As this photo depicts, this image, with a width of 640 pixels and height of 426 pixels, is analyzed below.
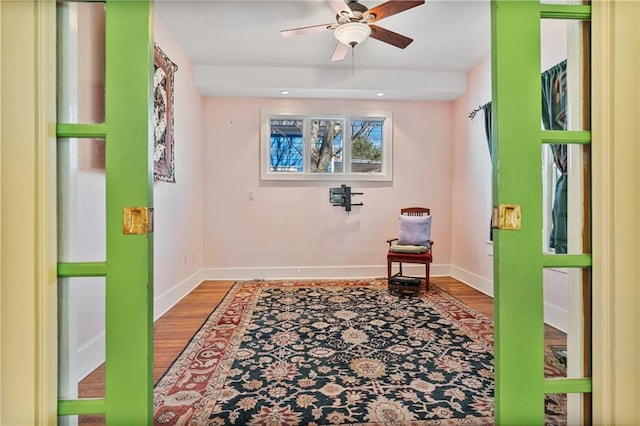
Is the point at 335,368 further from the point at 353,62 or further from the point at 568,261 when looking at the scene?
the point at 353,62

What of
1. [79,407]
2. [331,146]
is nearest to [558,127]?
[79,407]

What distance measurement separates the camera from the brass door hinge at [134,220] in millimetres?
716

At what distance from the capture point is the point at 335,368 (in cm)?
178

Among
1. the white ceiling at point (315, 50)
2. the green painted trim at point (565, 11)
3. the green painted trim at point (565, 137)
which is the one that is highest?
the white ceiling at point (315, 50)

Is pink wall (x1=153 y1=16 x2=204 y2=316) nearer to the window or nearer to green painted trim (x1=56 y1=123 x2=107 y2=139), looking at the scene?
the window

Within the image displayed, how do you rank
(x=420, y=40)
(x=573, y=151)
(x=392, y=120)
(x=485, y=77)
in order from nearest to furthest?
(x=573, y=151)
(x=420, y=40)
(x=485, y=77)
(x=392, y=120)

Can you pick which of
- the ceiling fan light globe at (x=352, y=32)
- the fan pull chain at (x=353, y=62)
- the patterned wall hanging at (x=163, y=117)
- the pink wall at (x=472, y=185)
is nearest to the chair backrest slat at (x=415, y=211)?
the pink wall at (x=472, y=185)

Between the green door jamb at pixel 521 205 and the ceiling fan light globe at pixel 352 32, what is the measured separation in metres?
1.97

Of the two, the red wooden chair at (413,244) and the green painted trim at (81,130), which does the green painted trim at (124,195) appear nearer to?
the green painted trim at (81,130)

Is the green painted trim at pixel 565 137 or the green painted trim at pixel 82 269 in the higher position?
the green painted trim at pixel 565 137

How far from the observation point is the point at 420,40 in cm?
309
